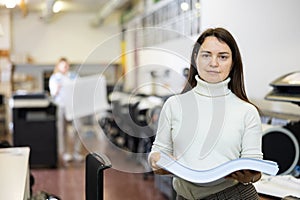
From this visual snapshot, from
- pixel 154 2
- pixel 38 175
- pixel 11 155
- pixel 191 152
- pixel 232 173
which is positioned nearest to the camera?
pixel 232 173

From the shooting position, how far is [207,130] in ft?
4.51

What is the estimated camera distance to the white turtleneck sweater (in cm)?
134

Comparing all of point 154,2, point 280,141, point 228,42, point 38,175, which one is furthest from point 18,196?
point 154,2

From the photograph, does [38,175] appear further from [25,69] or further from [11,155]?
[25,69]

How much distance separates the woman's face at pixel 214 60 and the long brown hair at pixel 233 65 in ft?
0.06

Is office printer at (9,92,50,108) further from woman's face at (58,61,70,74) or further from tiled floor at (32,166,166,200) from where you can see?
tiled floor at (32,166,166,200)

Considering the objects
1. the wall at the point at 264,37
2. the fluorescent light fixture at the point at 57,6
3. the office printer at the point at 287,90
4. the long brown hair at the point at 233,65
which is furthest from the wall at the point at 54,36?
the long brown hair at the point at 233,65

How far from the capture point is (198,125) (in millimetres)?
1391

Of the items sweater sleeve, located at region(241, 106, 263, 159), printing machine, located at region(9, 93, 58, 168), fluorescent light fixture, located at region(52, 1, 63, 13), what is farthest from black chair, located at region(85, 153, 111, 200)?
fluorescent light fixture, located at region(52, 1, 63, 13)

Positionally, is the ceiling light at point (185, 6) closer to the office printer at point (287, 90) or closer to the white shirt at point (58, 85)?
the office printer at point (287, 90)

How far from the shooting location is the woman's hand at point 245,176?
1217 mm

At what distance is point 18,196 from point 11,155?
1065mm

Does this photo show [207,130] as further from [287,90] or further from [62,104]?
[62,104]

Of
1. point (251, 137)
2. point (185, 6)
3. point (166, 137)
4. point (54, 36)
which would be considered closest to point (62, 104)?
point (185, 6)
